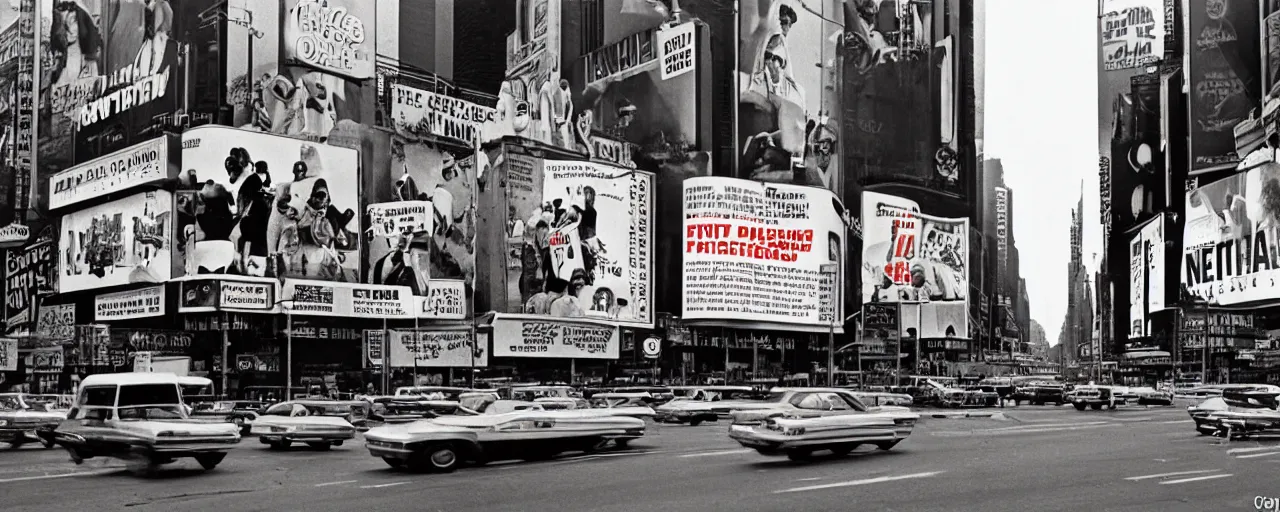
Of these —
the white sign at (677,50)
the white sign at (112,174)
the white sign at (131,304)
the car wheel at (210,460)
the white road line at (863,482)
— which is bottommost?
the car wheel at (210,460)

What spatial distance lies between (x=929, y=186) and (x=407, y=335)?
59.2m

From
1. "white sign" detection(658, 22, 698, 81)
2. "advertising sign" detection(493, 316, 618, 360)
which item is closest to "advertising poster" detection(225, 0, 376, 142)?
"advertising sign" detection(493, 316, 618, 360)

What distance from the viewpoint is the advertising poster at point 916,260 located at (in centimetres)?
11819

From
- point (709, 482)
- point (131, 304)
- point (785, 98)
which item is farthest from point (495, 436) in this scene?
point (785, 98)

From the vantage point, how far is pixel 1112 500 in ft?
55.9

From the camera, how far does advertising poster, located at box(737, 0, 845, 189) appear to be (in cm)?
10969

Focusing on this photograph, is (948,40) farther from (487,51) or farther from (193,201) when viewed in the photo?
(193,201)

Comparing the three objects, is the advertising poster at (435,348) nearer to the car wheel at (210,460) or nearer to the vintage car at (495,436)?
the vintage car at (495,436)

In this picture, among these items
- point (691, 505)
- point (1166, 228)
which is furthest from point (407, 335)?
point (1166, 228)

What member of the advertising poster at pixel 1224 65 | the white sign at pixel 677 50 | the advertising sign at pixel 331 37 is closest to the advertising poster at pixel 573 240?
the white sign at pixel 677 50

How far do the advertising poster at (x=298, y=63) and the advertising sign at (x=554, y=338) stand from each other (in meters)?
17.9

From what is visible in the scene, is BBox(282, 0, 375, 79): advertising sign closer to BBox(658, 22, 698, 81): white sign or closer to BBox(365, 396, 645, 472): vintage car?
BBox(658, 22, 698, 81): white sign

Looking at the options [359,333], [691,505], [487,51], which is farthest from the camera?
[487,51]

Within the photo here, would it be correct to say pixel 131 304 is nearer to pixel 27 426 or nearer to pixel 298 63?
pixel 298 63
